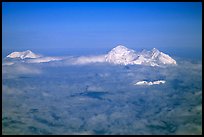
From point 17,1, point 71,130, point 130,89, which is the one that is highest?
point 17,1

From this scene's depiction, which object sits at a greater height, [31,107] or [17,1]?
[17,1]

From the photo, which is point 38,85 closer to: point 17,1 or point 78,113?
point 78,113

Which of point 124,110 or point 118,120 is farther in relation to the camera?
point 124,110

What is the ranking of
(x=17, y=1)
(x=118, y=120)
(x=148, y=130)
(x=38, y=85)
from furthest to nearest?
(x=38, y=85), (x=118, y=120), (x=148, y=130), (x=17, y=1)

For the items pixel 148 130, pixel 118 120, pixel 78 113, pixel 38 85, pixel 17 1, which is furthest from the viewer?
pixel 38 85

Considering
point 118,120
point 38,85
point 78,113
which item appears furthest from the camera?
point 38,85

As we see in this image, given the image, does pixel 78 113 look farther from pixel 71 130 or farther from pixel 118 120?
pixel 118 120

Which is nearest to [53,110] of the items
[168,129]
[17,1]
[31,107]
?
[31,107]

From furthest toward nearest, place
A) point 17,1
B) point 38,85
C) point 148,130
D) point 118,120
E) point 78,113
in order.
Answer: point 38,85
point 78,113
point 118,120
point 148,130
point 17,1

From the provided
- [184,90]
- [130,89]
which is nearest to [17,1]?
[184,90]
